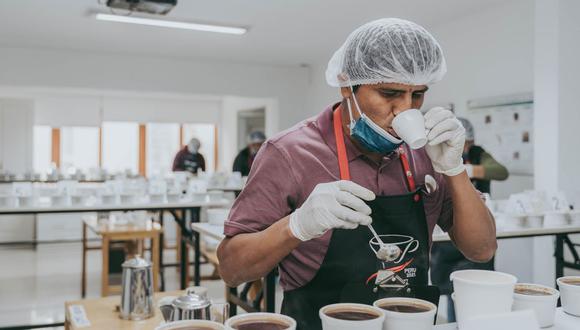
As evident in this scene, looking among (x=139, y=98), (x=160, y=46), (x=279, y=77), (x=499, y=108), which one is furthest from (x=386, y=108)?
(x=139, y=98)

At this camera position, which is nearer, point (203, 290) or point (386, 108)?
point (386, 108)

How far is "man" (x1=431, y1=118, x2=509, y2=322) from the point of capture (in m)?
3.60

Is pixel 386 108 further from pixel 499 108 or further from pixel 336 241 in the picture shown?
pixel 499 108

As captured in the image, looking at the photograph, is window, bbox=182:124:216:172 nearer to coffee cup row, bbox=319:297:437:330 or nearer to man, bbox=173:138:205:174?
man, bbox=173:138:205:174

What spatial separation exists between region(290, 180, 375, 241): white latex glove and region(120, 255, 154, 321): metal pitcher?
169 centimetres

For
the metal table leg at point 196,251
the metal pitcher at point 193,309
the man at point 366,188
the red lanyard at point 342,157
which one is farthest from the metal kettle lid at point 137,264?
the red lanyard at point 342,157

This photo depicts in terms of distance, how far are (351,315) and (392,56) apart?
701mm

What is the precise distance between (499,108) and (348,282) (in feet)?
13.7

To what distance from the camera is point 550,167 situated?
397 cm

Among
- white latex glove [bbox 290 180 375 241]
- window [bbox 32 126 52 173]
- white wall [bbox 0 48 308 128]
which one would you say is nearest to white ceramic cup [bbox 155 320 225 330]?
white latex glove [bbox 290 180 375 241]

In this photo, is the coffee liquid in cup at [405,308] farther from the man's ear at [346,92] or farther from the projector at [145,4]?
the projector at [145,4]

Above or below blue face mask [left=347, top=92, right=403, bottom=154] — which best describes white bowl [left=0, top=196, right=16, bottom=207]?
below

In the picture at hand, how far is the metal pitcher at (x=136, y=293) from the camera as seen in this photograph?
254cm

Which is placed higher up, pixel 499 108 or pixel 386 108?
pixel 499 108
